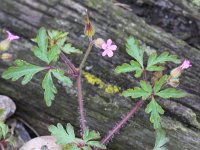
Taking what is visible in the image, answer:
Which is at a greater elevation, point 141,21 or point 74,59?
point 141,21

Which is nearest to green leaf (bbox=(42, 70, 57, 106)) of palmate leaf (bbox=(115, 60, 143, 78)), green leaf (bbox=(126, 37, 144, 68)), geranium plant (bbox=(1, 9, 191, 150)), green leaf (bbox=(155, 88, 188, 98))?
geranium plant (bbox=(1, 9, 191, 150))

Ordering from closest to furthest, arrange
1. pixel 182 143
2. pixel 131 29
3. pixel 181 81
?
pixel 182 143 → pixel 181 81 → pixel 131 29

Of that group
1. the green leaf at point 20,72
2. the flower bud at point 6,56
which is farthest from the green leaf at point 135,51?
the flower bud at point 6,56

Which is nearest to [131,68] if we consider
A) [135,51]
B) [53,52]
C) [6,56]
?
[135,51]

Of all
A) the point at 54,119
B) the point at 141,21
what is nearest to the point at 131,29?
the point at 141,21

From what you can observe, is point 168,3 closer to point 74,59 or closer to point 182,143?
point 74,59

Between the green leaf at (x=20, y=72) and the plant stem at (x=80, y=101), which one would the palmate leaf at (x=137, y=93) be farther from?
the green leaf at (x=20, y=72)
